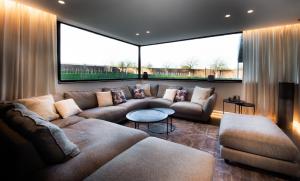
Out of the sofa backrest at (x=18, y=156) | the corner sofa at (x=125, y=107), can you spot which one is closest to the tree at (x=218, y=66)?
the corner sofa at (x=125, y=107)

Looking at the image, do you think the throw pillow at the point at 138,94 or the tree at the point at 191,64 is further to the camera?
the tree at the point at 191,64

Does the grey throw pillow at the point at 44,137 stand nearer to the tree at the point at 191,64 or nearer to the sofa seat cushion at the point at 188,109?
the sofa seat cushion at the point at 188,109

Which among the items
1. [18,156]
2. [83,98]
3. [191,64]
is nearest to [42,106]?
[83,98]

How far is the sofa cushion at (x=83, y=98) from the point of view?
3212mm

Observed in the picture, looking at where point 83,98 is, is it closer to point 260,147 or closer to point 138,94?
point 138,94

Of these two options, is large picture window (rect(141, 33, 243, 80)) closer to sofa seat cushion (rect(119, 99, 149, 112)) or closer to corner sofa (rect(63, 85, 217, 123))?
corner sofa (rect(63, 85, 217, 123))

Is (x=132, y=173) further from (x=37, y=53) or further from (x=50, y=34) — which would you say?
(x=50, y=34)

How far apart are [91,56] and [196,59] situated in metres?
3.28

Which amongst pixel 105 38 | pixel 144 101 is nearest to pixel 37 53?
pixel 105 38

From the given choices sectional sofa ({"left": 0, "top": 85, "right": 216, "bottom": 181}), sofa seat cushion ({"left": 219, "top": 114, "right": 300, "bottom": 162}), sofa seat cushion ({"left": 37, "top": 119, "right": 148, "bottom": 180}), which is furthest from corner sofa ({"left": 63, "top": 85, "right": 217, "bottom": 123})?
sofa seat cushion ({"left": 219, "top": 114, "right": 300, "bottom": 162})

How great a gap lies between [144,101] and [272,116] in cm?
340

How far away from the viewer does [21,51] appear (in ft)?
8.82

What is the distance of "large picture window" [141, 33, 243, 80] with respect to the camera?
4324 millimetres

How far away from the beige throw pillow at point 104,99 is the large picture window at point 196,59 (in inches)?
97.0
